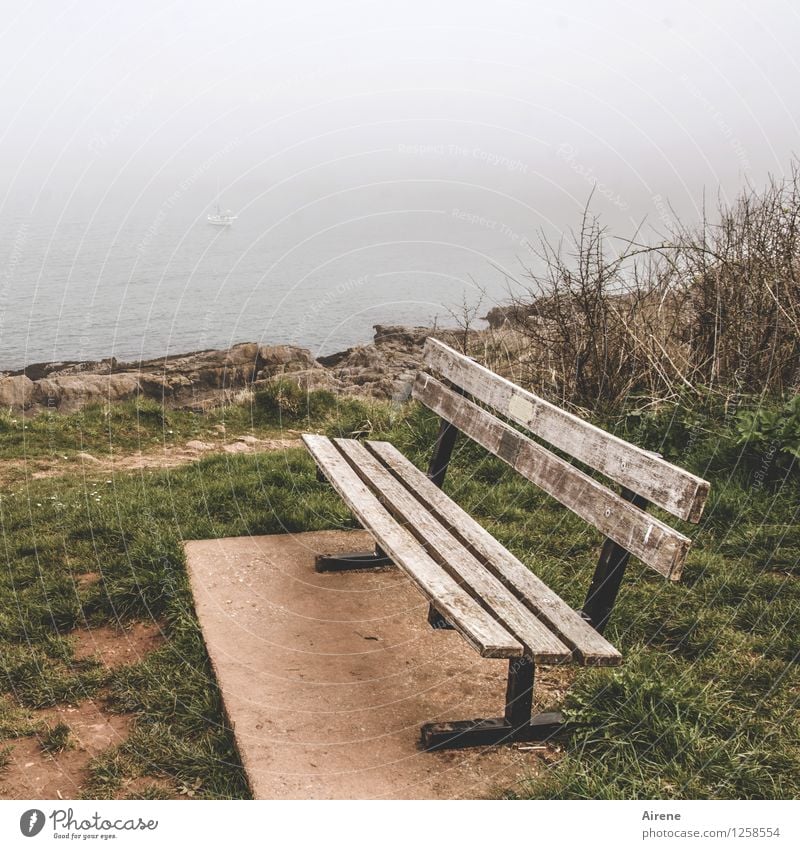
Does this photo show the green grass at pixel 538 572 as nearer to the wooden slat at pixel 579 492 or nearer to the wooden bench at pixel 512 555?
the wooden bench at pixel 512 555

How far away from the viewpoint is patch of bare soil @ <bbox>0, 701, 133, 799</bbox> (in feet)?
8.65

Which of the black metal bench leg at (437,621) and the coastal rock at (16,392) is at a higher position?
the coastal rock at (16,392)

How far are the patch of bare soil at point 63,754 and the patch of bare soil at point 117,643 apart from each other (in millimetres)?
296

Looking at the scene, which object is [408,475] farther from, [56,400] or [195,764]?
[56,400]

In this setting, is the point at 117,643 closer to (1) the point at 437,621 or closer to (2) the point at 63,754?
(2) the point at 63,754

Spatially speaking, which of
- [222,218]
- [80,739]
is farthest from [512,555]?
[222,218]

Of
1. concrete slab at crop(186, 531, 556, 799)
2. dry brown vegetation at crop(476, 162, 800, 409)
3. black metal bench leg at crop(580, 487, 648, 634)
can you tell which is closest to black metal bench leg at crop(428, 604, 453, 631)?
concrete slab at crop(186, 531, 556, 799)

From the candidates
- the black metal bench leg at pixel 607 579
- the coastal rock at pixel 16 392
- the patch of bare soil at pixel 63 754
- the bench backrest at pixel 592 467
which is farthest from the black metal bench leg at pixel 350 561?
the coastal rock at pixel 16 392

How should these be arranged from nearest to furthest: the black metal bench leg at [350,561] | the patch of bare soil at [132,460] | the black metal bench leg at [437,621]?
the black metal bench leg at [437,621], the black metal bench leg at [350,561], the patch of bare soil at [132,460]

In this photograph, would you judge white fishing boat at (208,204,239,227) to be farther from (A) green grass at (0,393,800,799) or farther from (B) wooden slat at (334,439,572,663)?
(B) wooden slat at (334,439,572,663)

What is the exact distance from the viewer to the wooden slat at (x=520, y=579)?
2469 millimetres

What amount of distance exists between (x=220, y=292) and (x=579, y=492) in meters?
27.6
